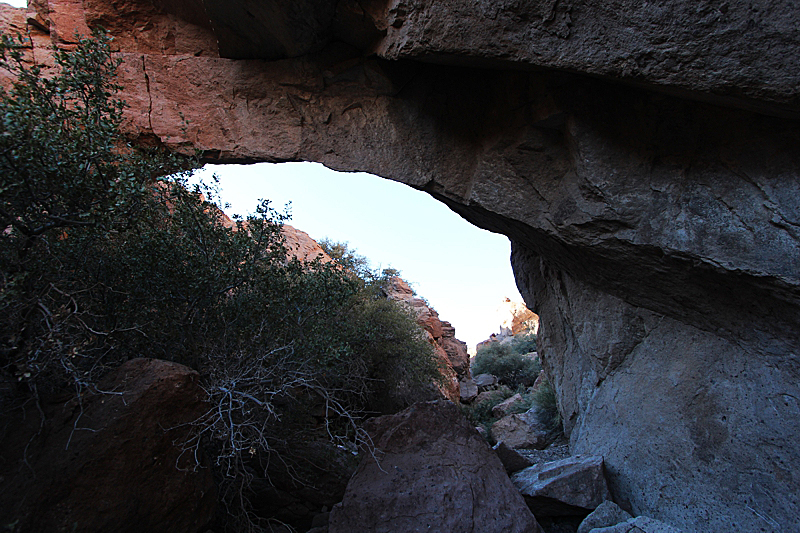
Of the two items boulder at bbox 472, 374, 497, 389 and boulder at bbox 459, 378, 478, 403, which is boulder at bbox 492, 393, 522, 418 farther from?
boulder at bbox 472, 374, 497, 389

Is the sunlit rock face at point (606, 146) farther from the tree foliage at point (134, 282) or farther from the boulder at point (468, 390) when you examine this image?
the boulder at point (468, 390)

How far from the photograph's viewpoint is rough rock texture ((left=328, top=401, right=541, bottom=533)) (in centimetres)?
361

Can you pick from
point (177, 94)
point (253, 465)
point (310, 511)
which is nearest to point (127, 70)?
point (177, 94)

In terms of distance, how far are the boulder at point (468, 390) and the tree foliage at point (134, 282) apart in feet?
27.8

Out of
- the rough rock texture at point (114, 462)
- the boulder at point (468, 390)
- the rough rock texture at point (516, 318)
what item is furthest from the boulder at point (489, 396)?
the rough rock texture at point (516, 318)

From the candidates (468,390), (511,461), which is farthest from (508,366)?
(511,461)

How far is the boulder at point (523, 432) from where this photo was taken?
7.27m

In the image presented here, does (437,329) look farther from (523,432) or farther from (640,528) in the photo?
(640,528)

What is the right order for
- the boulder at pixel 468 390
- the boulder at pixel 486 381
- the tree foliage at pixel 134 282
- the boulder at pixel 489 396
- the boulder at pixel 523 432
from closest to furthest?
1. the tree foliage at pixel 134 282
2. the boulder at pixel 523 432
3. the boulder at pixel 489 396
4. the boulder at pixel 468 390
5. the boulder at pixel 486 381

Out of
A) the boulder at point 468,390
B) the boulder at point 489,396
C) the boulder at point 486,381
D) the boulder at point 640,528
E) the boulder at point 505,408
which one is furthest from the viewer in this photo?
the boulder at point 486,381

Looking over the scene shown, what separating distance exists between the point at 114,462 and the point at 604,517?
3.95 metres

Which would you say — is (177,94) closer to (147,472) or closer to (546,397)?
(147,472)

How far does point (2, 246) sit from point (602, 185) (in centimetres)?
499

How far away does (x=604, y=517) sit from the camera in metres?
3.80
